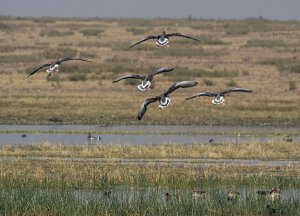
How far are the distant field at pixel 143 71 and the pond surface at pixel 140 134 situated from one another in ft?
5.94

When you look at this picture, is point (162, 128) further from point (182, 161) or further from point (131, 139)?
point (182, 161)

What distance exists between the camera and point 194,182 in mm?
22391

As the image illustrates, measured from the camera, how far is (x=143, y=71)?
60.9 metres

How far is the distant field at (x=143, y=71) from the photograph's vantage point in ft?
135

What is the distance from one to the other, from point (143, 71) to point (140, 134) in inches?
1003

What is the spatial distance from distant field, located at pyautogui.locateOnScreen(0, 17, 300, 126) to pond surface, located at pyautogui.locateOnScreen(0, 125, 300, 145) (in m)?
1.81

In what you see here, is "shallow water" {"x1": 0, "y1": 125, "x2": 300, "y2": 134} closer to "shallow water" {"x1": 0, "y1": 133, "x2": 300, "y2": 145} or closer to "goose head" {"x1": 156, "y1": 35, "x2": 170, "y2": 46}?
"shallow water" {"x1": 0, "y1": 133, "x2": 300, "y2": 145}

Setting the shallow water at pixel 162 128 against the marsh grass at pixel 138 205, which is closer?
the marsh grass at pixel 138 205

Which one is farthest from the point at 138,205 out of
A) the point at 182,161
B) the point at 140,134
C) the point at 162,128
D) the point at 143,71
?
the point at 143,71

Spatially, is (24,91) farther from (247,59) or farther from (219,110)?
(247,59)

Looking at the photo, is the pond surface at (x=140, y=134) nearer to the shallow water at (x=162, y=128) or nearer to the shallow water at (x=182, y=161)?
the shallow water at (x=162, y=128)

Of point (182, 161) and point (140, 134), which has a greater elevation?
point (140, 134)

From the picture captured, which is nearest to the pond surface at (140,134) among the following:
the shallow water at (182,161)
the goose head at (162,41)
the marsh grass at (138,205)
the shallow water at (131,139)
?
the shallow water at (131,139)

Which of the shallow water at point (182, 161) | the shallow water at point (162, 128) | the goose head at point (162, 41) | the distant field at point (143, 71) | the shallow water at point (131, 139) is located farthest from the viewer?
the distant field at point (143, 71)
